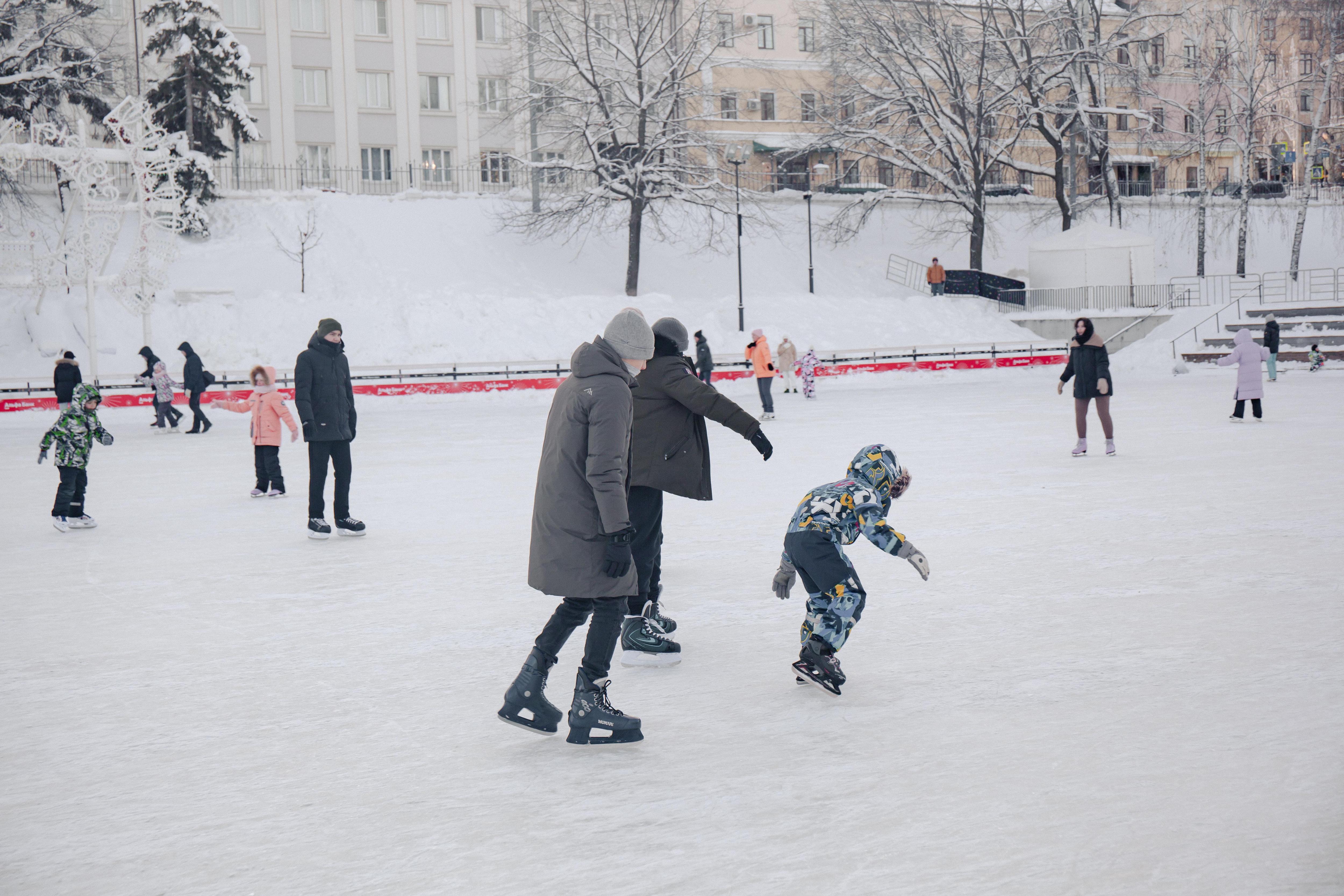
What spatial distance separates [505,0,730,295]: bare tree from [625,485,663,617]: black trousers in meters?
30.5

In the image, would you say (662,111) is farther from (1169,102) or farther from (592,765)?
(592,765)

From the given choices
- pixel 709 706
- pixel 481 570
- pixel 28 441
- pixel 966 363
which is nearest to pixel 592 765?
pixel 709 706

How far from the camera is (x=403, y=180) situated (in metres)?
46.5

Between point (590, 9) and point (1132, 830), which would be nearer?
point (1132, 830)

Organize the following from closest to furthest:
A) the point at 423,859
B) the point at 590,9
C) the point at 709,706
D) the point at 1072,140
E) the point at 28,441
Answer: the point at 423,859 < the point at 709,706 < the point at 28,441 < the point at 590,9 < the point at 1072,140

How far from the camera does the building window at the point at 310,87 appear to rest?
46.2 meters

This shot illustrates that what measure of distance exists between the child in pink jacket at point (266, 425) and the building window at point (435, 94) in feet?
128

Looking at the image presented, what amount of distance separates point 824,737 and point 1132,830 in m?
1.25

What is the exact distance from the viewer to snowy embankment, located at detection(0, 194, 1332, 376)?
96.8 ft

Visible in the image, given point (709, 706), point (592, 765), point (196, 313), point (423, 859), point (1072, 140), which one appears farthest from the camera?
point (1072, 140)

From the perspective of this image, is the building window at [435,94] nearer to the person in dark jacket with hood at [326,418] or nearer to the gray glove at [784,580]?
the person in dark jacket with hood at [326,418]

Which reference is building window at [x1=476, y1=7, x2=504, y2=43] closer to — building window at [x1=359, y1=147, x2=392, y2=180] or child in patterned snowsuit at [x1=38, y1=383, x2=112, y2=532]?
building window at [x1=359, y1=147, x2=392, y2=180]

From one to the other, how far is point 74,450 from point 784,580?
24.2 ft

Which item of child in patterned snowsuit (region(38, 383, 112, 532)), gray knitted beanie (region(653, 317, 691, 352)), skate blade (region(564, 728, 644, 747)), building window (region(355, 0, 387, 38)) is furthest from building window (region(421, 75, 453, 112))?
skate blade (region(564, 728, 644, 747))
